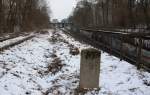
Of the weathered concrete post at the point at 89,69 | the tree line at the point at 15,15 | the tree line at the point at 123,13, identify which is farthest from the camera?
the tree line at the point at 15,15

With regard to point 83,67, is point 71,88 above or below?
below

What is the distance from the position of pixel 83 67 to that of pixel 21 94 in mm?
2396

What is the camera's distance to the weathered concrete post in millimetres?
11375

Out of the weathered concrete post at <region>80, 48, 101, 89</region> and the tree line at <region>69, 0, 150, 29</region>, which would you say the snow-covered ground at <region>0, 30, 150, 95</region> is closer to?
the weathered concrete post at <region>80, 48, 101, 89</region>

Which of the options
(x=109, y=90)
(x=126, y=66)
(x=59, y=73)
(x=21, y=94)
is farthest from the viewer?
(x=126, y=66)

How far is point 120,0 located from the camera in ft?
271

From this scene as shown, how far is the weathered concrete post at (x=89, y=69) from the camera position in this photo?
11.4 metres

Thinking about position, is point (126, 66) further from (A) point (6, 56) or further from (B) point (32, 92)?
(B) point (32, 92)

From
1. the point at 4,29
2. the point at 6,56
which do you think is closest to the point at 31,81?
the point at 6,56

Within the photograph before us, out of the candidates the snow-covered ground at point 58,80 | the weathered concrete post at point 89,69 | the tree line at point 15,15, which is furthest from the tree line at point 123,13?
the weathered concrete post at point 89,69

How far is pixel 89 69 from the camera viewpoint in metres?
11.5

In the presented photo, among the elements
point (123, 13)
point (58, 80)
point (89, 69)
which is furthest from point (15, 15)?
point (89, 69)

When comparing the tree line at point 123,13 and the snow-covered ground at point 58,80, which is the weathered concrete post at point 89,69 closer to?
the snow-covered ground at point 58,80

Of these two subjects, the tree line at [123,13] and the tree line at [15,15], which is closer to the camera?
the tree line at [123,13]
